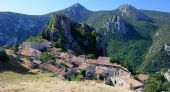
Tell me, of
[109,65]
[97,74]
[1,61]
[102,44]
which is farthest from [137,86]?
[102,44]

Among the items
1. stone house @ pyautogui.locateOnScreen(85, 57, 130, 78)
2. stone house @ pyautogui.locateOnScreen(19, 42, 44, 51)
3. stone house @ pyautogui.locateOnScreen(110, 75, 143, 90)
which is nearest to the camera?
stone house @ pyautogui.locateOnScreen(110, 75, 143, 90)

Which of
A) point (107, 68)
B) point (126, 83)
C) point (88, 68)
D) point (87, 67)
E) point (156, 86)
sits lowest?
point (107, 68)

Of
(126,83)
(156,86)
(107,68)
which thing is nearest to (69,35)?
(107,68)

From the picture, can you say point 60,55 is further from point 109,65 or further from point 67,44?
point 67,44

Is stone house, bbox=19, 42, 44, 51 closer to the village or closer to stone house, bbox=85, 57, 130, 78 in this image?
the village

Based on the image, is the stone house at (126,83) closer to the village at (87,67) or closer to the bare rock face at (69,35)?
the village at (87,67)

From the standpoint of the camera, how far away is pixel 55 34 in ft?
479

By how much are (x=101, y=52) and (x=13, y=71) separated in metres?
99.3

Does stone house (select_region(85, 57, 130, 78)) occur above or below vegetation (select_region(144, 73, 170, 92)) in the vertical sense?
below

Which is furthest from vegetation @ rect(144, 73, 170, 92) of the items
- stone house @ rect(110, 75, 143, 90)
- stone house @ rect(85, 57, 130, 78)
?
stone house @ rect(85, 57, 130, 78)


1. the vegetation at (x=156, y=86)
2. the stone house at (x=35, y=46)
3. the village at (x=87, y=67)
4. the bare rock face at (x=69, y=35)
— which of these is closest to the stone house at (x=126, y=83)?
the village at (x=87, y=67)

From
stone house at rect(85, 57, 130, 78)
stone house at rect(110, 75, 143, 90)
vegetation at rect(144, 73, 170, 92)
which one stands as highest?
vegetation at rect(144, 73, 170, 92)

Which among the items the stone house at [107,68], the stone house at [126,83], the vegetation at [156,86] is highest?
the vegetation at [156,86]

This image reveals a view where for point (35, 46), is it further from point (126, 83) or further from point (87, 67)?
point (126, 83)
